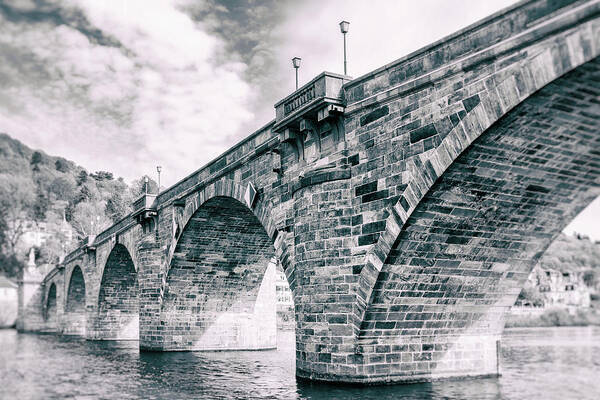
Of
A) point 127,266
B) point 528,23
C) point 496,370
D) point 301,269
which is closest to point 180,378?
point 301,269

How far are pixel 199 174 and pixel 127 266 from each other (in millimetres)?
13584

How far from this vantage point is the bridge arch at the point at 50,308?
166 feet

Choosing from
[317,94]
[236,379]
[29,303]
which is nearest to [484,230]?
[317,94]

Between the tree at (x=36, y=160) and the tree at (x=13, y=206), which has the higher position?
the tree at (x=36, y=160)

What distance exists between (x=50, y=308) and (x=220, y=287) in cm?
3354

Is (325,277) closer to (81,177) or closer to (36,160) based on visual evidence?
(81,177)

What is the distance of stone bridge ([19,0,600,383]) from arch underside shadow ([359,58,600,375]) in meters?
0.03

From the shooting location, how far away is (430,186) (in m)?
10.9

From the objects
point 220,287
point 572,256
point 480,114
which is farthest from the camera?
point 572,256

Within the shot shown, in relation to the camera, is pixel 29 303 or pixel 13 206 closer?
pixel 29 303

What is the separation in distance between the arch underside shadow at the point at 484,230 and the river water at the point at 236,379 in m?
0.96

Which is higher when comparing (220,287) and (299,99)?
(299,99)

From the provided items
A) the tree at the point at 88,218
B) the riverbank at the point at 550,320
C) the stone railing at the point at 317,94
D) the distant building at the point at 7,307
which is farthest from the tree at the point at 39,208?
the stone railing at the point at 317,94

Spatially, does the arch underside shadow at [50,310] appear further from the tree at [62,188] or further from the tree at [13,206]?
the tree at [62,188]
